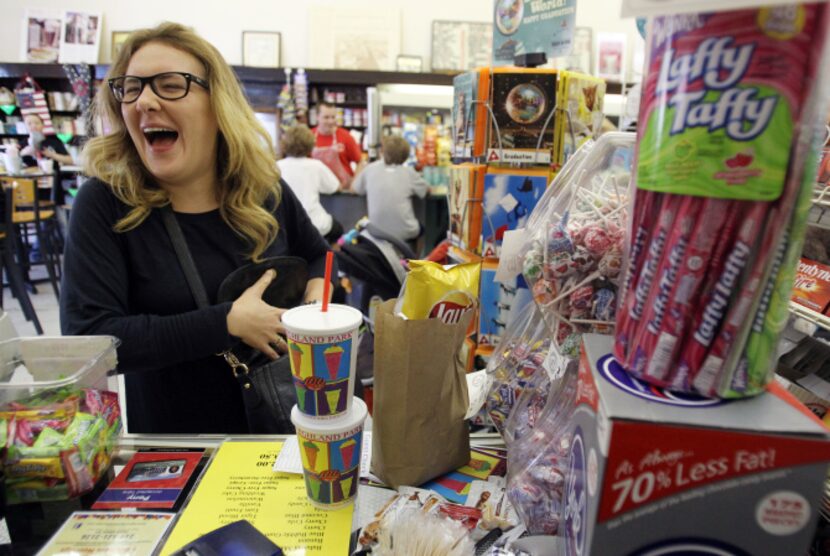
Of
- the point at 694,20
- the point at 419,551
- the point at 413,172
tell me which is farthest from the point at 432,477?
the point at 413,172

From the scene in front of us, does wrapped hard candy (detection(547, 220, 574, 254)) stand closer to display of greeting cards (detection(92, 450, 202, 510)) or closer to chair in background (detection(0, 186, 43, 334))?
display of greeting cards (detection(92, 450, 202, 510))

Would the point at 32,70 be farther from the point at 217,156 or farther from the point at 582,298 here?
the point at 582,298

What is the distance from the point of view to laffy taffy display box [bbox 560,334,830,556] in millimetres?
549

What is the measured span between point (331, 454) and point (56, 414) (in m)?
0.47

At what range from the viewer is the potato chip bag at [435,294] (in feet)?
2.91

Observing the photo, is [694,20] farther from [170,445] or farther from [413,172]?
[413,172]

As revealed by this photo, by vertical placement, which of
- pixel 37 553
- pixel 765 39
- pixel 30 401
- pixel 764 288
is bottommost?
pixel 37 553

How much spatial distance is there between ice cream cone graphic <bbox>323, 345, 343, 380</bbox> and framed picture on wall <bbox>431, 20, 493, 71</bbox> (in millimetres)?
8858

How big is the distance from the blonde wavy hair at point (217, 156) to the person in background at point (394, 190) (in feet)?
10.2

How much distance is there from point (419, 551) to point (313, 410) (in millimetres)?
260

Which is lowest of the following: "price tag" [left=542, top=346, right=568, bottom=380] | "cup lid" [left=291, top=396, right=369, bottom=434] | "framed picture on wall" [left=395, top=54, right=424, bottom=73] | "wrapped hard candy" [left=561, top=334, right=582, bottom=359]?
"cup lid" [left=291, top=396, right=369, bottom=434]

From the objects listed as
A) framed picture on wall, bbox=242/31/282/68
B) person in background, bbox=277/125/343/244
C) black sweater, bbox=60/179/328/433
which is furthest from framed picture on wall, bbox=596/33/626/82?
black sweater, bbox=60/179/328/433

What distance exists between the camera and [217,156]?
1.60 meters

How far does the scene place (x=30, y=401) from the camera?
0.92m
